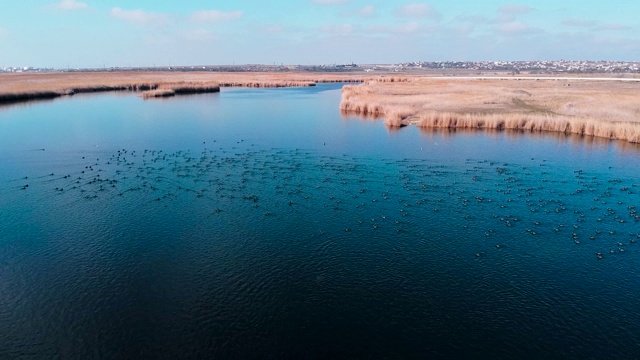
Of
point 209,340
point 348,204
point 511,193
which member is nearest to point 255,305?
point 209,340

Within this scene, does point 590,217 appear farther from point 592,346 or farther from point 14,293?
point 14,293

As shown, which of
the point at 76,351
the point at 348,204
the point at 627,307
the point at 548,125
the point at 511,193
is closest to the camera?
the point at 76,351

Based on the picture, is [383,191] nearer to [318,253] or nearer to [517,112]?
[318,253]

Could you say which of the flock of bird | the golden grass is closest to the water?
the flock of bird

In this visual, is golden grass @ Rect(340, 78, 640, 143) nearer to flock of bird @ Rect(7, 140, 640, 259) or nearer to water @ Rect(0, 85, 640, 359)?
water @ Rect(0, 85, 640, 359)

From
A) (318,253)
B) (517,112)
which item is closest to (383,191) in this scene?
(318,253)

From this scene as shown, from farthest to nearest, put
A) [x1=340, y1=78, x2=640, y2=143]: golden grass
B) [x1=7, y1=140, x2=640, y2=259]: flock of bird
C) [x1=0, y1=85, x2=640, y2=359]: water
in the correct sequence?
[x1=340, y1=78, x2=640, y2=143]: golden grass < [x1=7, y1=140, x2=640, y2=259]: flock of bird < [x1=0, y1=85, x2=640, y2=359]: water
